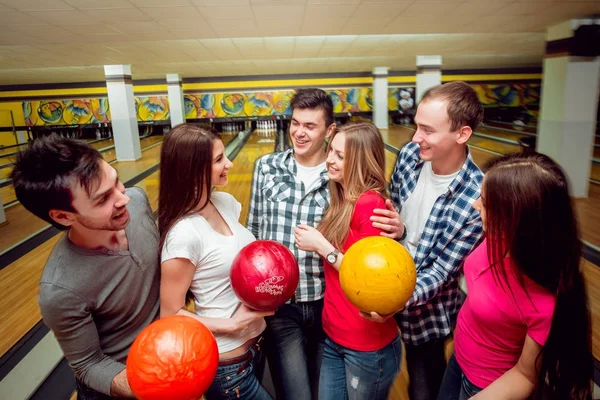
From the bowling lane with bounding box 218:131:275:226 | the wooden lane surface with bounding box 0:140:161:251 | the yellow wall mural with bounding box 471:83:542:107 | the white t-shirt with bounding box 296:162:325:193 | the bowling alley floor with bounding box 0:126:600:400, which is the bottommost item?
the bowling alley floor with bounding box 0:126:600:400

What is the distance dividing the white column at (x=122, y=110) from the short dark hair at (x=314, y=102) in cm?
749

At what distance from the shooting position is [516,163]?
0.81 metres

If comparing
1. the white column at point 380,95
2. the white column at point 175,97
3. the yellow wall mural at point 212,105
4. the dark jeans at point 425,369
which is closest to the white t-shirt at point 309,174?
the dark jeans at point 425,369

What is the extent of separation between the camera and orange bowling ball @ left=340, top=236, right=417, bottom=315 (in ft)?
2.78

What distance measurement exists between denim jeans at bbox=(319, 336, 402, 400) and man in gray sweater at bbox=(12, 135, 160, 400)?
0.50 metres

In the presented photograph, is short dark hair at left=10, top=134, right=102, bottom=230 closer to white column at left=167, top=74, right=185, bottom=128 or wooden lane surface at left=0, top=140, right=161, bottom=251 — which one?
wooden lane surface at left=0, top=140, right=161, bottom=251

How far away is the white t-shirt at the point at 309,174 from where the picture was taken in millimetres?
1293

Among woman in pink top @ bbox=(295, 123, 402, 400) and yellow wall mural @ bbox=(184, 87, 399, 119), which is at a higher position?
yellow wall mural @ bbox=(184, 87, 399, 119)

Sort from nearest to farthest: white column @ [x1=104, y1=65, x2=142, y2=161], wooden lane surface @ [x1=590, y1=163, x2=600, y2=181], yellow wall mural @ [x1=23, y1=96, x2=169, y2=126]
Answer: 1. wooden lane surface @ [x1=590, y1=163, x2=600, y2=181]
2. white column @ [x1=104, y1=65, x2=142, y2=161]
3. yellow wall mural @ [x1=23, y1=96, x2=169, y2=126]

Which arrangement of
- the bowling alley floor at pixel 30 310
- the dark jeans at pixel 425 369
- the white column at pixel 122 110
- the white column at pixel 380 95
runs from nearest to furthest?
the dark jeans at pixel 425 369 < the bowling alley floor at pixel 30 310 < the white column at pixel 122 110 < the white column at pixel 380 95

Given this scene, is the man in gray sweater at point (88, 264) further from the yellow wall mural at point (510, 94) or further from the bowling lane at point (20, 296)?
the yellow wall mural at point (510, 94)

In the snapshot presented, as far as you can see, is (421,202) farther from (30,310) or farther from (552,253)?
(30,310)

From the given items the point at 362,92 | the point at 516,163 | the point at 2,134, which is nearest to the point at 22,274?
the point at 516,163

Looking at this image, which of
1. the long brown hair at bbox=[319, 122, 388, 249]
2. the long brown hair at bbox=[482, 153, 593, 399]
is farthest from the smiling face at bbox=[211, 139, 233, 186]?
the long brown hair at bbox=[482, 153, 593, 399]
